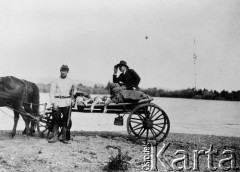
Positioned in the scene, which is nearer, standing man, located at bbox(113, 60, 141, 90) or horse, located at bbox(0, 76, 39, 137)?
horse, located at bbox(0, 76, 39, 137)

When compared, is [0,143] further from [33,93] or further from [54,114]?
[33,93]

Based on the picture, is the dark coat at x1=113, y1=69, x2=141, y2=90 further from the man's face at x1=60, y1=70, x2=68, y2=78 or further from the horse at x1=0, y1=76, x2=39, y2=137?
the horse at x1=0, y1=76, x2=39, y2=137

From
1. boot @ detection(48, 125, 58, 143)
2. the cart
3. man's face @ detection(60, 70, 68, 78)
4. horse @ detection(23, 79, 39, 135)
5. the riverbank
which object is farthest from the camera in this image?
horse @ detection(23, 79, 39, 135)

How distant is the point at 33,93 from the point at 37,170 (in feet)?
12.8

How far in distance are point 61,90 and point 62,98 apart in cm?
21

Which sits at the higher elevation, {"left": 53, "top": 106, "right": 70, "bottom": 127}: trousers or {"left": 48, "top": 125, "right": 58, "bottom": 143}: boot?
{"left": 53, "top": 106, "right": 70, "bottom": 127}: trousers

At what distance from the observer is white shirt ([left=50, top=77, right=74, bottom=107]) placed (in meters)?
7.62

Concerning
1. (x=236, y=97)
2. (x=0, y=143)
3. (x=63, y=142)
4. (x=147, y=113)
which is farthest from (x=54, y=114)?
(x=236, y=97)

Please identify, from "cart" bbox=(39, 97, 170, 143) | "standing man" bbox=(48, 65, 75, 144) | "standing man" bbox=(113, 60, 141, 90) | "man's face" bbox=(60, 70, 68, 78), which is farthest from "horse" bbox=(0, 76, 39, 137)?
"standing man" bbox=(113, 60, 141, 90)

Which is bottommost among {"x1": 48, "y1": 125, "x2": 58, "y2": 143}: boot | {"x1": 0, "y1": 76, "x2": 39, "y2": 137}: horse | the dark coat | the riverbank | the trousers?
the riverbank

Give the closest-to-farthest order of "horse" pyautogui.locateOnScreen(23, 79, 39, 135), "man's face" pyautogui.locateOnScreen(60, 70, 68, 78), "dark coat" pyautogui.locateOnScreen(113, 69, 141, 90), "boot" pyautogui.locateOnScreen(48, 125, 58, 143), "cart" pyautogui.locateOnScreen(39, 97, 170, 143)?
"boot" pyautogui.locateOnScreen(48, 125, 58, 143), "man's face" pyautogui.locateOnScreen(60, 70, 68, 78), "cart" pyautogui.locateOnScreen(39, 97, 170, 143), "dark coat" pyautogui.locateOnScreen(113, 69, 141, 90), "horse" pyautogui.locateOnScreen(23, 79, 39, 135)

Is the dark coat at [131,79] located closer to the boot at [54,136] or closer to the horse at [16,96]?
the boot at [54,136]

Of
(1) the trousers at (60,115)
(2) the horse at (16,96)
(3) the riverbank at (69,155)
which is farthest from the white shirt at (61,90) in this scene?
(3) the riverbank at (69,155)

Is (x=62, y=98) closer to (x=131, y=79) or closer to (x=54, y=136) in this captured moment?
(x=54, y=136)
